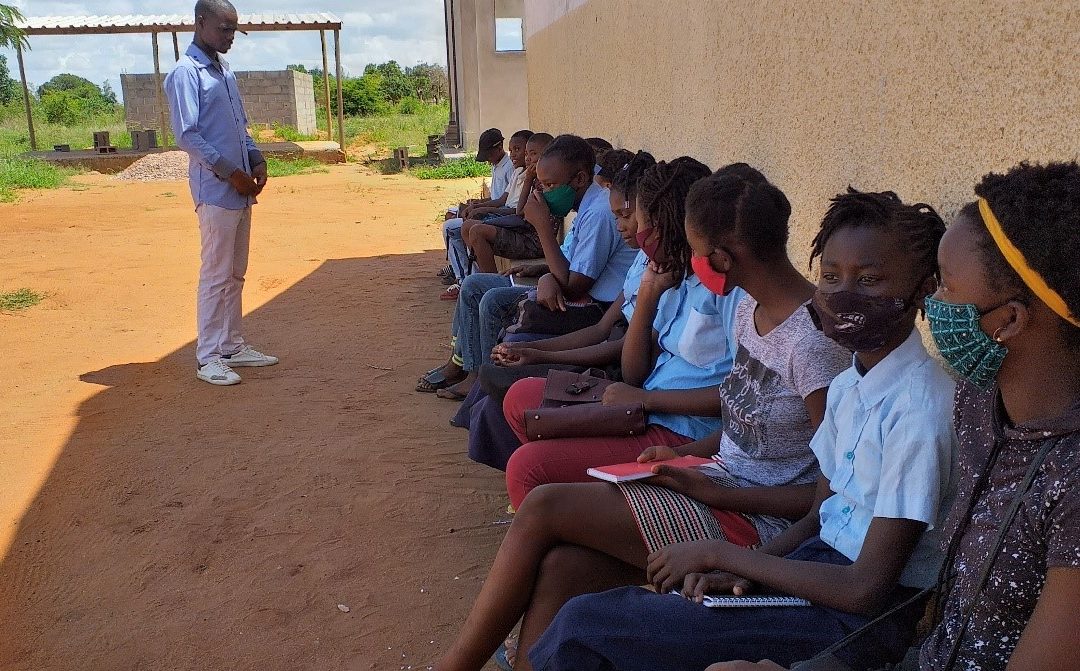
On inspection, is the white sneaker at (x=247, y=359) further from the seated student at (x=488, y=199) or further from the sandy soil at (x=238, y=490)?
the seated student at (x=488, y=199)

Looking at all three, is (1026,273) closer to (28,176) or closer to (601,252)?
(601,252)

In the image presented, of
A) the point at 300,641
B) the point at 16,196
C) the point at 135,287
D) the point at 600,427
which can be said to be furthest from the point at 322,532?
the point at 16,196

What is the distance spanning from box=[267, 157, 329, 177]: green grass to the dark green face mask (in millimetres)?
14602

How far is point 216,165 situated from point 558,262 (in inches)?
88.4

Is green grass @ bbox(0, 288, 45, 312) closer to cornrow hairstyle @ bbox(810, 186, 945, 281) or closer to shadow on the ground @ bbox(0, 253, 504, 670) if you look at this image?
shadow on the ground @ bbox(0, 253, 504, 670)

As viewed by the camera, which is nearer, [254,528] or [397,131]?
[254,528]

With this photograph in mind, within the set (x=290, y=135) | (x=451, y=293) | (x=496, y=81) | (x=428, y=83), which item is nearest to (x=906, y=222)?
(x=451, y=293)

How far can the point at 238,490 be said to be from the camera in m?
4.09

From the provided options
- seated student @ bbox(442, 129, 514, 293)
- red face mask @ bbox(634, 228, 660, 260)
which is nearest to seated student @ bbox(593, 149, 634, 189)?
red face mask @ bbox(634, 228, 660, 260)

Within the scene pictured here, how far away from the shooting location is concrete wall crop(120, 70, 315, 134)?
2528 centimetres

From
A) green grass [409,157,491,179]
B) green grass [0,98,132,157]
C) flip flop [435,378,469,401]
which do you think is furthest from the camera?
A: green grass [0,98,132,157]

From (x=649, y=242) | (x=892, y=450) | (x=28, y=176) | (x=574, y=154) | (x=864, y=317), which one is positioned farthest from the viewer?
(x=28, y=176)

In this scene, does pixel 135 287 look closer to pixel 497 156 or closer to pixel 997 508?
pixel 497 156

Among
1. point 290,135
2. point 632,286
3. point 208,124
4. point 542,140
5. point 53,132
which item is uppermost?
point 53,132
